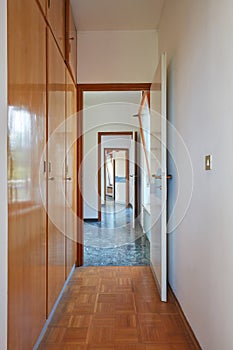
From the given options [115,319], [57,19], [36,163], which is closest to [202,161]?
[36,163]

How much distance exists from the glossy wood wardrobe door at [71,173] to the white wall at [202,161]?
102 cm

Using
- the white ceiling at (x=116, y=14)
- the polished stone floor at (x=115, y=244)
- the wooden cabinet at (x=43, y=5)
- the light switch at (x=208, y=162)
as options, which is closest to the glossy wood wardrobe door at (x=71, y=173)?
the polished stone floor at (x=115, y=244)

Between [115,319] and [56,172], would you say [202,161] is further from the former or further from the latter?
[115,319]

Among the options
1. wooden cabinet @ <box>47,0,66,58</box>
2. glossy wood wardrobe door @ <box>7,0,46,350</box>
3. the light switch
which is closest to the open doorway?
wooden cabinet @ <box>47,0,66,58</box>

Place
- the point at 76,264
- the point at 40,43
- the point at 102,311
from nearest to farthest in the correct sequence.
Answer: the point at 40,43, the point at 102,311, the point at 76,264

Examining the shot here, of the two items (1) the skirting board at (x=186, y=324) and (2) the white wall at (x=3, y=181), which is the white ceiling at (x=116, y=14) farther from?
(1) the skirting board at (x=186, y=324)

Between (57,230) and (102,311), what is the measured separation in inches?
26.5

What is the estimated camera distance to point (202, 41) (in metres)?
1.70

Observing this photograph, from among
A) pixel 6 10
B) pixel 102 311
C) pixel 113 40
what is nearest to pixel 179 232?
pixel 102 311

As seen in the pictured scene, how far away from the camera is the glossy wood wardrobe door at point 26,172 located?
1333mm

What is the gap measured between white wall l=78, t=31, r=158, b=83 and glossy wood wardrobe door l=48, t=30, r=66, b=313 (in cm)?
88

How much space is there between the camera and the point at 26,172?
1.55 meters

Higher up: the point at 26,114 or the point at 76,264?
the point at 26,114

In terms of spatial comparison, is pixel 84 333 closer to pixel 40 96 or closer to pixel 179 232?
pixel 179 232
